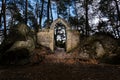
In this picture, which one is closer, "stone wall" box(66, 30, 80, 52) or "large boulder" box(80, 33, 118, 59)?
"large boulder" box(80, 33, 118, 59)

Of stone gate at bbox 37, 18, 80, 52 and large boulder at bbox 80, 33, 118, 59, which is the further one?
stone gate at bbox 37, 18, 80, 52

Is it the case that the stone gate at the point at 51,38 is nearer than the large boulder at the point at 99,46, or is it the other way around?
the large boulder at the point at 99,46

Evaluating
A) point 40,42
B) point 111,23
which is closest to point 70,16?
point 111,23

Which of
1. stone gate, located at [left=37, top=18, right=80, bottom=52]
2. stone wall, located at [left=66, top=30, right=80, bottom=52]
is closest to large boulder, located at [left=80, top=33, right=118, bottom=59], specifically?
stone wall, located at [left=66, top=30, right=80, bottom=52]

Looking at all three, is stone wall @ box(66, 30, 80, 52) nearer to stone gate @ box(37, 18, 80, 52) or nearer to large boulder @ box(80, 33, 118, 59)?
stone gate @ box(37, 18, 80, 52)

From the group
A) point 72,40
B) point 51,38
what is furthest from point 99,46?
point 51,38

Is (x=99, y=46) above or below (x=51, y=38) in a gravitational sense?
below

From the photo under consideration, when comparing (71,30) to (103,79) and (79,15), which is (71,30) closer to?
(79,15)

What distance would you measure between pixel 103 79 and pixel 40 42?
44.4 feet

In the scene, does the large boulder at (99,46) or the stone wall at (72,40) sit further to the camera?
the stone wall at (72,40)

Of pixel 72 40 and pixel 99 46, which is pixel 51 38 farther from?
pixel 99 46

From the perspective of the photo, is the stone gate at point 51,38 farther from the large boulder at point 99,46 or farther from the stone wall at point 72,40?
the large boulder at point 99,46

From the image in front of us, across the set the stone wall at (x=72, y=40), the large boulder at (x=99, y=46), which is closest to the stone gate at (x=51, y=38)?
the stone wall at (x=72, y=40)

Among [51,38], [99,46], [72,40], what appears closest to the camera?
[99,46]
